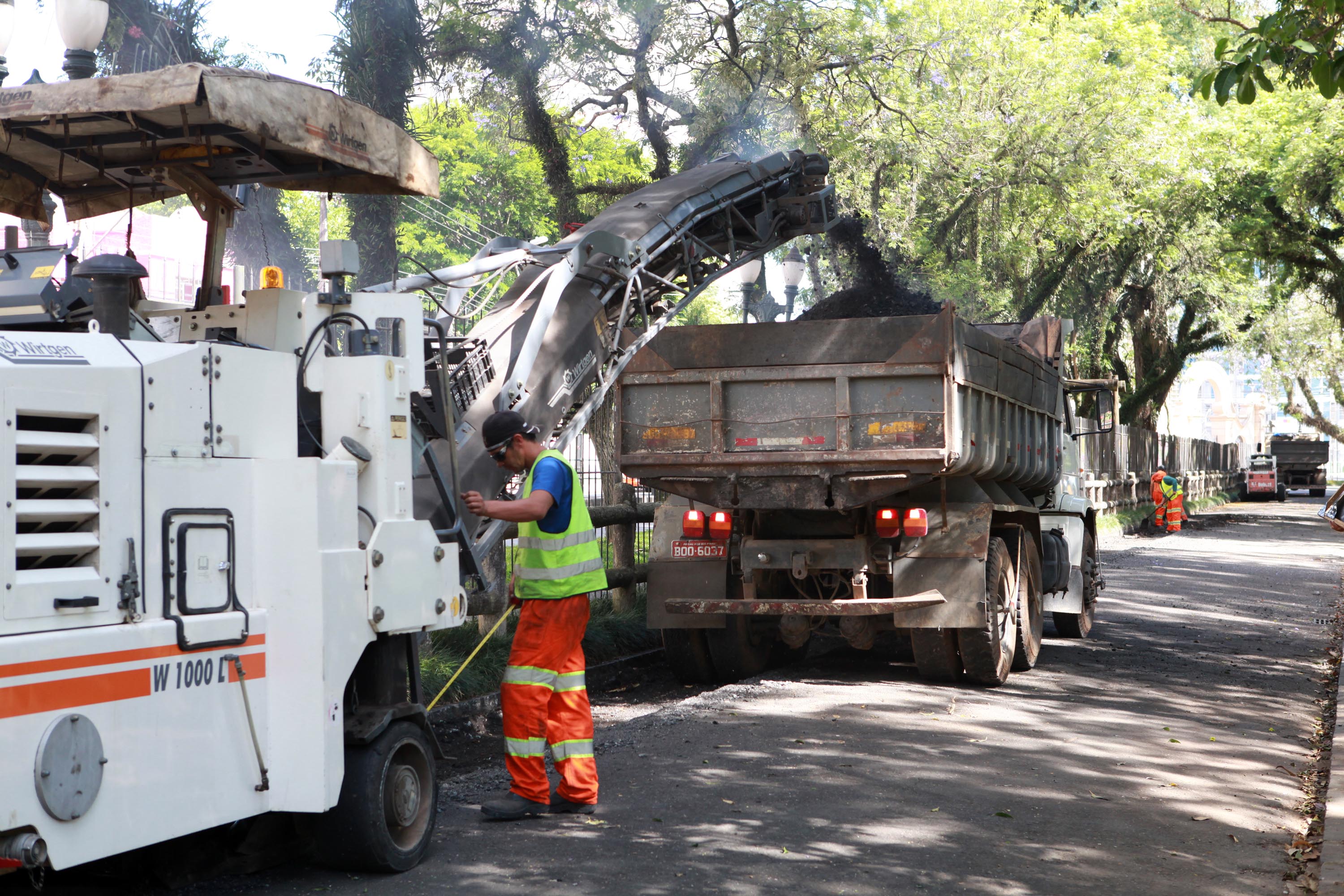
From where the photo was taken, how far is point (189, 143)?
5105 mm

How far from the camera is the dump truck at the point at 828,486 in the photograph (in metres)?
8.27

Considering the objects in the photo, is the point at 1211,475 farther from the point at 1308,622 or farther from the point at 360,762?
the point at 360,762

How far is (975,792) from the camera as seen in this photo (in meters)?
6.14

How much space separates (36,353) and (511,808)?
2.91 m

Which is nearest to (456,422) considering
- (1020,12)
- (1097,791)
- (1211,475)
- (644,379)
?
(644,379)

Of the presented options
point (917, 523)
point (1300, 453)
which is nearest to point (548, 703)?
point (917, 523)

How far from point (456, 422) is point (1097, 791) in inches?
150

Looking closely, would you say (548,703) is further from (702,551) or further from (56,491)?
(702,551)

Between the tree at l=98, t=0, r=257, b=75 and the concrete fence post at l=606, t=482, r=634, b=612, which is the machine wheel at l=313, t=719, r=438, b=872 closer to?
the concrete fence post at l=606, t=482, r=634, b=612

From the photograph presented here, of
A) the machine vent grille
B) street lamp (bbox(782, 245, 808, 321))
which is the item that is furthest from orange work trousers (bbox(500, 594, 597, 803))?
street lamp (bbox(782, 245, 808, 321))

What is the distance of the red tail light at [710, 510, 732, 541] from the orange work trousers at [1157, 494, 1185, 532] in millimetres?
22664

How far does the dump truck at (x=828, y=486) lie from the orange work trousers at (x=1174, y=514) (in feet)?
69.4

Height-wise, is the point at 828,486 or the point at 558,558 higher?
the point at 828,486

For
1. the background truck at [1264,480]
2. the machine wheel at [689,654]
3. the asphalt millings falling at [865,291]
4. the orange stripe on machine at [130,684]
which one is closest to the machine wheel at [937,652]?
the machine wheel at [689,654]
